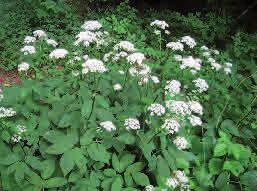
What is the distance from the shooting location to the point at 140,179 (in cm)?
354

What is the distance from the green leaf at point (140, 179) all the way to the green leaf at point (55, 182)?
2.21ft

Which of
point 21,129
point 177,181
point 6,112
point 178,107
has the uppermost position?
point 178,107

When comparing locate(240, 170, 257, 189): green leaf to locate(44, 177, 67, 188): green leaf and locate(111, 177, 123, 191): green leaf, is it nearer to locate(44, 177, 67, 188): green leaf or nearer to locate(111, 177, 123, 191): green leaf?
locate(111, 177, 123, 191): green leaf

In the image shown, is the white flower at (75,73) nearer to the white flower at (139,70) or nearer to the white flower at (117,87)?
the white flower at (117,87)

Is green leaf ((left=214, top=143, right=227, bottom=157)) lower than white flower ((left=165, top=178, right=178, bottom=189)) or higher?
lower

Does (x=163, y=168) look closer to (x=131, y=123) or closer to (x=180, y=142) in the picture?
(x=180, y=142)

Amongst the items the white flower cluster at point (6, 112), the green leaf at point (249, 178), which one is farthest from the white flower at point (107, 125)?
the green leaf at point (249, 178)

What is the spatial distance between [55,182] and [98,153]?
47 centimetres

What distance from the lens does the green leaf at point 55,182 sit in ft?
11.0

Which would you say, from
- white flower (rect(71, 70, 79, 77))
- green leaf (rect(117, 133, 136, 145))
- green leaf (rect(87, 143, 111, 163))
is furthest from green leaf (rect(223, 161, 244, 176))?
white flower (rect(71, 70, 79, 77))

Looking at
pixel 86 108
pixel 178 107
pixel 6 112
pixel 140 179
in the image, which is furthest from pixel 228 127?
pixel 6 112

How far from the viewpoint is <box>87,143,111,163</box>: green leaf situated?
3383 mm

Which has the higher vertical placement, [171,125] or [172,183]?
[171,125]

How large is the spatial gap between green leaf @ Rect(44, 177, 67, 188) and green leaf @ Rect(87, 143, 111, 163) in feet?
1.11
